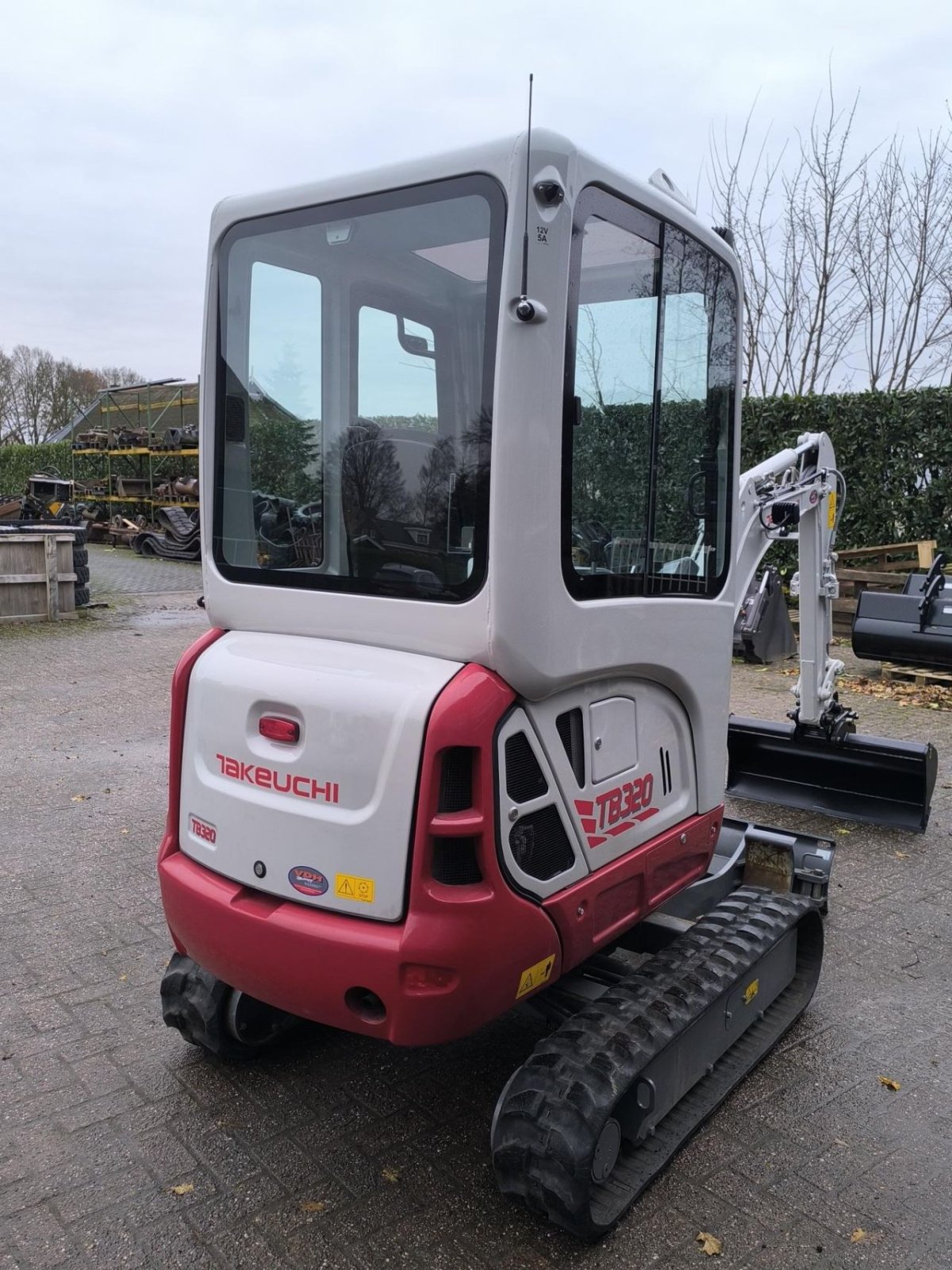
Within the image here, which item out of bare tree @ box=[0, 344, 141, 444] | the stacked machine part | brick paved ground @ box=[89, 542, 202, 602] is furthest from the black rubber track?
bare tree @ box=[0, 344, 141, 444]

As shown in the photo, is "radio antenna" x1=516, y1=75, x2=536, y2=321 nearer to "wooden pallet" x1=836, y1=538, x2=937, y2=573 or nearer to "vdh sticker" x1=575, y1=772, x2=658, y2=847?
"vdh sticker" x1=575, y1=772, x2=658, y2=847

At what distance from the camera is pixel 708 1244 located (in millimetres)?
2537

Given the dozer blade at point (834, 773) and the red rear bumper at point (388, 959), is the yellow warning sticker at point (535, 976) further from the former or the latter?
the dozer blade at point (834, 773)

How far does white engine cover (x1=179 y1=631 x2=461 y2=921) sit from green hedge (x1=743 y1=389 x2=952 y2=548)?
10391mm

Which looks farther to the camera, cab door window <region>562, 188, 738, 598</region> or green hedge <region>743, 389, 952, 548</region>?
green hedge <region>743, 389, 952, 548</region>

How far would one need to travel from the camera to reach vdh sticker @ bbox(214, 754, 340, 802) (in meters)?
2.60

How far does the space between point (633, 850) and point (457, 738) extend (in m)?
0.89

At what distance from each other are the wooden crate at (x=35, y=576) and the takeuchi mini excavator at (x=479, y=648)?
32.7 ft

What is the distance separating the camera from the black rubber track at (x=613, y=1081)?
2475 mm

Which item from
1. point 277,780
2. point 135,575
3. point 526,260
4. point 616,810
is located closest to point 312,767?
point 277,780

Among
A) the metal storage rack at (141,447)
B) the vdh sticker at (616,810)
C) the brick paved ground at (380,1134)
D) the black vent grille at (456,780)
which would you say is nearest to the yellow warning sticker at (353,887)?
the black vent grille at (456,780)

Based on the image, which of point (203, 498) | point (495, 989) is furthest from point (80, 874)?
point (495, 989)

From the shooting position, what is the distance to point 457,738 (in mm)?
2420

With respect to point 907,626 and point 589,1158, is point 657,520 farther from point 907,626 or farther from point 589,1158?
point 907,626
